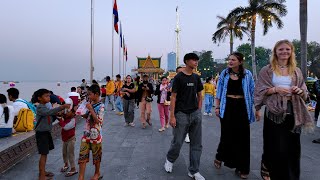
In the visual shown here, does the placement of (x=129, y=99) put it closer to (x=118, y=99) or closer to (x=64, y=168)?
(x=118, y=99)

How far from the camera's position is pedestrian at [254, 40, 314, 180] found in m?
3.33

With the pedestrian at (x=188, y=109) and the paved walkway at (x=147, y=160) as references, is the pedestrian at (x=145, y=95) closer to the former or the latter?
the paved walkway at (x=147, y=160)

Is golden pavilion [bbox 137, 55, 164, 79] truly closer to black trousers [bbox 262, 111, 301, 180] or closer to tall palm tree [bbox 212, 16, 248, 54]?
tall palm tree [bbox 212, 16, 248, 54]

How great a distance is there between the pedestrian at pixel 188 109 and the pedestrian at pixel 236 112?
489 millimetres

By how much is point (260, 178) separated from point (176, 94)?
1819mm

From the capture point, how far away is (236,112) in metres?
4.47

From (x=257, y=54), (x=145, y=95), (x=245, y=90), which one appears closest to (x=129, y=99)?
(x=145, y=95)

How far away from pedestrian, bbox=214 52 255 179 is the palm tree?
75.6 feet

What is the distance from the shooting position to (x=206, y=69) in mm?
105312

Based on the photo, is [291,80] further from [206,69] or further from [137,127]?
[206,69]

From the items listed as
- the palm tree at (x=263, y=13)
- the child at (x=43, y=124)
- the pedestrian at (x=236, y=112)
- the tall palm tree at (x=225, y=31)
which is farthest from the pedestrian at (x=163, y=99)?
the tall palm tree at (x=225, y=31)

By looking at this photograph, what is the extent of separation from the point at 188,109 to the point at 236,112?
789 millimetres

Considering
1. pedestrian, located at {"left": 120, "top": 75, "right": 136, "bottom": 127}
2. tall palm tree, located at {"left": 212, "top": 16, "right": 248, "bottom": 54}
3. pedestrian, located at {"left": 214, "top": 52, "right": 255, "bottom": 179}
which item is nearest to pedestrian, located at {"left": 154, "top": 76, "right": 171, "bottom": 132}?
pedestrian, located at {"left": 120, "top": 75, "right": 136, "bottom": 127}

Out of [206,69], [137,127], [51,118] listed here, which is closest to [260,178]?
[51,118]
